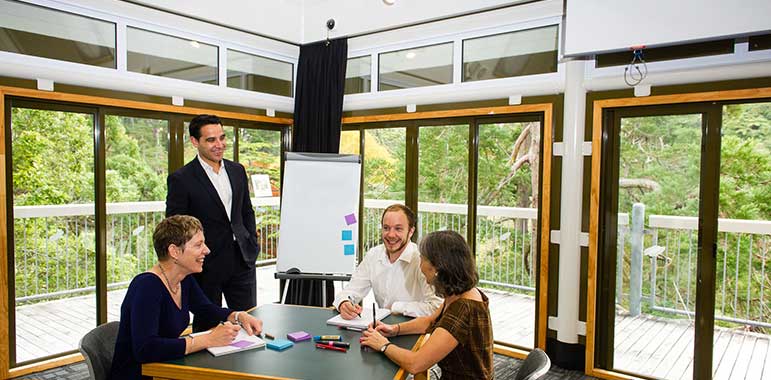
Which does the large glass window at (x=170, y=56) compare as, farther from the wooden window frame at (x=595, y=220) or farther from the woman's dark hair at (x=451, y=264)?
the wooden window frame at (x=595, y=220)

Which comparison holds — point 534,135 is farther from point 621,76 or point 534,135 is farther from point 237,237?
point 237,237

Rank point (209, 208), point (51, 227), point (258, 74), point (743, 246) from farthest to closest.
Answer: point (258, 74) → point (51, 227) → point (743, 246) → point (209, 208)

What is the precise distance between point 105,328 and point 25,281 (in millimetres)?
2608

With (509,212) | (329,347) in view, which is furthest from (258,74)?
(329,347)

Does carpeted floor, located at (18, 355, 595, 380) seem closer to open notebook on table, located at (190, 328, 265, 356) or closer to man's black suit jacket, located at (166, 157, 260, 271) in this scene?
man's black suit jacket, located at (166, 157, 260, 271)

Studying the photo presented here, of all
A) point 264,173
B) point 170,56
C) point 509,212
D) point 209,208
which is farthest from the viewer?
point 264,173

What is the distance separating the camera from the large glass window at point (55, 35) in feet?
10.6

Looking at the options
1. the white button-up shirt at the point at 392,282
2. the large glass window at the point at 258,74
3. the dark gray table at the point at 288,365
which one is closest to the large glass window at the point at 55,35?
the large glass window at the point at 258,74

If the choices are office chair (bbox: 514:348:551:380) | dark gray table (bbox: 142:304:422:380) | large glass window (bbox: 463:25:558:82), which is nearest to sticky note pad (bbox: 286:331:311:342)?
dark gray table (bbox: 142:304:422:380)

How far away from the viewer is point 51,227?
383 cm

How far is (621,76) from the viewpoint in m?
3.34

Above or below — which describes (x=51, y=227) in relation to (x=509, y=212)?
below

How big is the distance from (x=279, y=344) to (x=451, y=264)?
30.1 inches

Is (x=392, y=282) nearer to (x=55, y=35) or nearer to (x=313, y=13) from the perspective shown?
(x=55, y=35)
